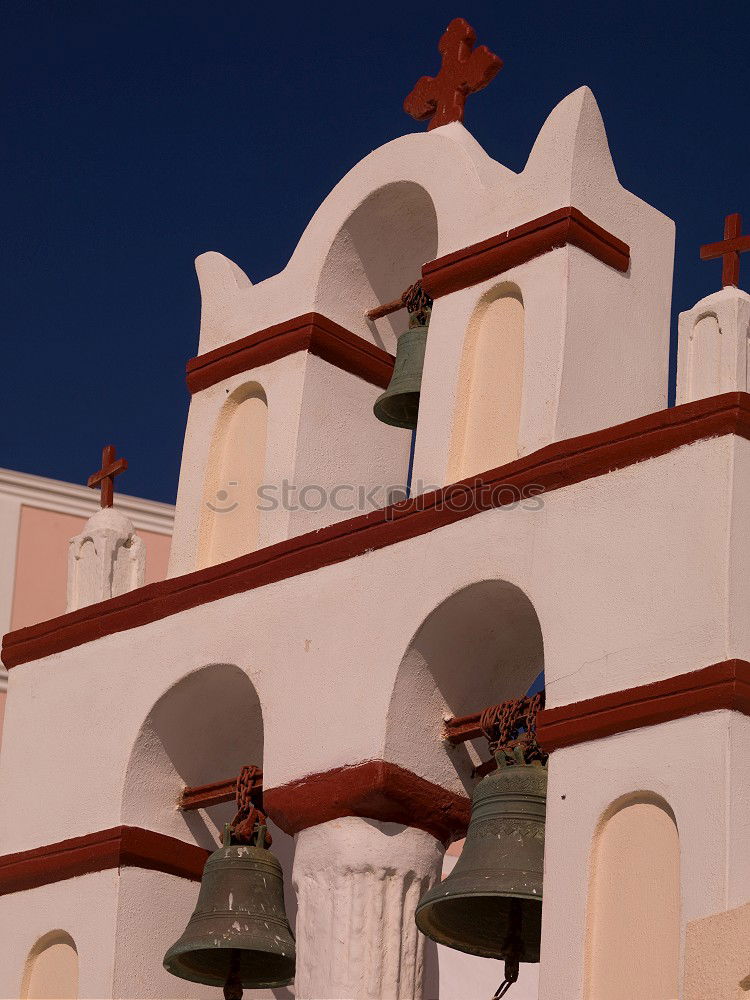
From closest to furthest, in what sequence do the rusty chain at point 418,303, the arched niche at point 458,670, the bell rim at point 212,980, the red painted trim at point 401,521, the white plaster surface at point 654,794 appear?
1. the white plaster surface at point 654,794
2. the red painted trim at point 401,521
3. the arched niche at point 458,670
4. the bell rim at point 212,980
5. the rusty chain at point 418,303

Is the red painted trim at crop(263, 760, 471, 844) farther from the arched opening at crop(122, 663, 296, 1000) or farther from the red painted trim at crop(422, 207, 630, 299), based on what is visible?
the red painted trim at crop(422, 207, 630, 299)

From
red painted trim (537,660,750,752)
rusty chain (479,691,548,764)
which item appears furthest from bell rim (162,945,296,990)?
red painted trim (537,660,750,752)

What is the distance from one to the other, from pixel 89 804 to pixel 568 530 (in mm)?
2584

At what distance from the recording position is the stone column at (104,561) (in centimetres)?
1046

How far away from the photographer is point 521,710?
864cm

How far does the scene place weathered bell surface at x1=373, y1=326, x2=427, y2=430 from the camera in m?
9.73

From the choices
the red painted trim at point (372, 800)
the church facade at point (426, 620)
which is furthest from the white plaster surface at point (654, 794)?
the red painted trim at point (372, 800)

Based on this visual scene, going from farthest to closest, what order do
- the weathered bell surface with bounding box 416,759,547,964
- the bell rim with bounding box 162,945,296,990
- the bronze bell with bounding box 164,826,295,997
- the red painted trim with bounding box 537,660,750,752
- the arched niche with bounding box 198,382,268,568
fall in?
the arched niche with bounding box 198,382,268,568 < the bell rim with bounding box 162,945,296,990 < the bronze bell with bounding box 164,826,295,997 < the weathered bell surface with bounding box 416,759,547,964 < the red painted trim with bounding box 537,660,750,752

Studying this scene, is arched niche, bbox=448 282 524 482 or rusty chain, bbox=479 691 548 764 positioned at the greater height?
arched niche, bbox=448 282 524 482

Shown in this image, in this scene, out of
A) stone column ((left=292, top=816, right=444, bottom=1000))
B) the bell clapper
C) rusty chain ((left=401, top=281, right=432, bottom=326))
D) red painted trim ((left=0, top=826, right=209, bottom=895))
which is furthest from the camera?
rusty chain ((left=401, top=281, right=432, bottom=326))

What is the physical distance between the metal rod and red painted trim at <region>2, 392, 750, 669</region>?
2.36 ft

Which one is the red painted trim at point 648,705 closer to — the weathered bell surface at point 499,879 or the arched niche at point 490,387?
the weathered bell surface at point 499,879

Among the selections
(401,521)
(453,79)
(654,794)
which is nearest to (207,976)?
(401,521)

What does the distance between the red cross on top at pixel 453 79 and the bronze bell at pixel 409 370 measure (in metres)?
0.77
